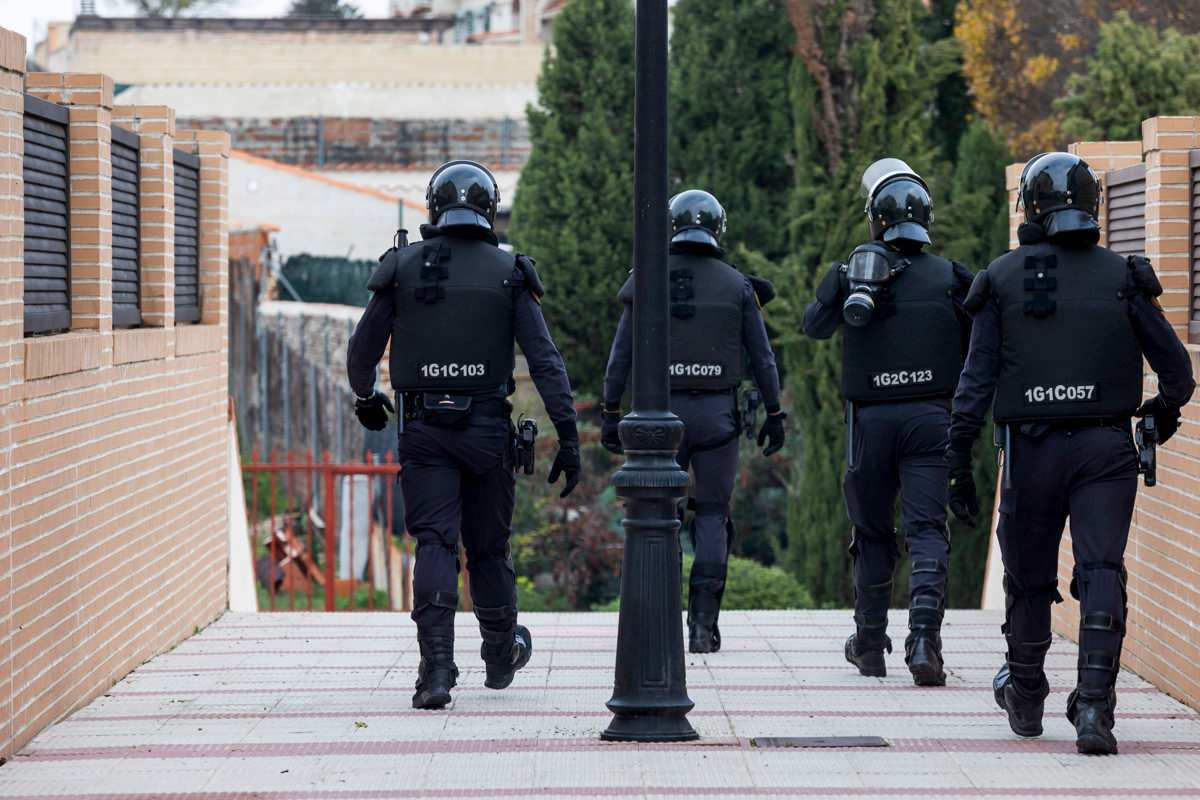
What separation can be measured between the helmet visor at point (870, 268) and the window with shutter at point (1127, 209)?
4.31 feet

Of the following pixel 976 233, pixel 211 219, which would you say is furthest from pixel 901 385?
pixel 976 233

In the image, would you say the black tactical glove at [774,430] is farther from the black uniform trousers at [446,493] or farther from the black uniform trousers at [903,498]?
the black uniform trousers at [446,493]

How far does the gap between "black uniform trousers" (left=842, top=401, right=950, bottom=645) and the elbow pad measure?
47 centimetres

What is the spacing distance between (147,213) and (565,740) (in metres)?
4.07

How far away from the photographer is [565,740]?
6445 mm

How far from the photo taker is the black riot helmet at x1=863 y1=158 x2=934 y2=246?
7859 millimetres

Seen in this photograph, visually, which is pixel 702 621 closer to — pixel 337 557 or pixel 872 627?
pixel 872 627

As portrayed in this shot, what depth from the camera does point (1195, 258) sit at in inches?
306

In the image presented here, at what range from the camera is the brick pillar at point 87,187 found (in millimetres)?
7723

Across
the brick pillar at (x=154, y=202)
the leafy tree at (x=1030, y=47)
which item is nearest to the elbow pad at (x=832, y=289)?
the brick pillar at (x=154, y=202)

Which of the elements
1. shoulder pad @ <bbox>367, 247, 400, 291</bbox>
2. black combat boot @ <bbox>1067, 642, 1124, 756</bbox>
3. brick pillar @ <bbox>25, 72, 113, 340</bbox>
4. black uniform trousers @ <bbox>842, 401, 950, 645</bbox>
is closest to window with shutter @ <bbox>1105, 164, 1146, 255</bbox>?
black uniform trousers @ <bbox>842, 401, 950, 645</bbox>

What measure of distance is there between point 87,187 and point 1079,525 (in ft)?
14.2

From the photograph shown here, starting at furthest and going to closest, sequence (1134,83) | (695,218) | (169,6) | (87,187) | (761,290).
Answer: (169,6)
(1134,83)
(761,290)
(695,218)
(87,187)

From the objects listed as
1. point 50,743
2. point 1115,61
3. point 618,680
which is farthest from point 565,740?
point 1115,61
